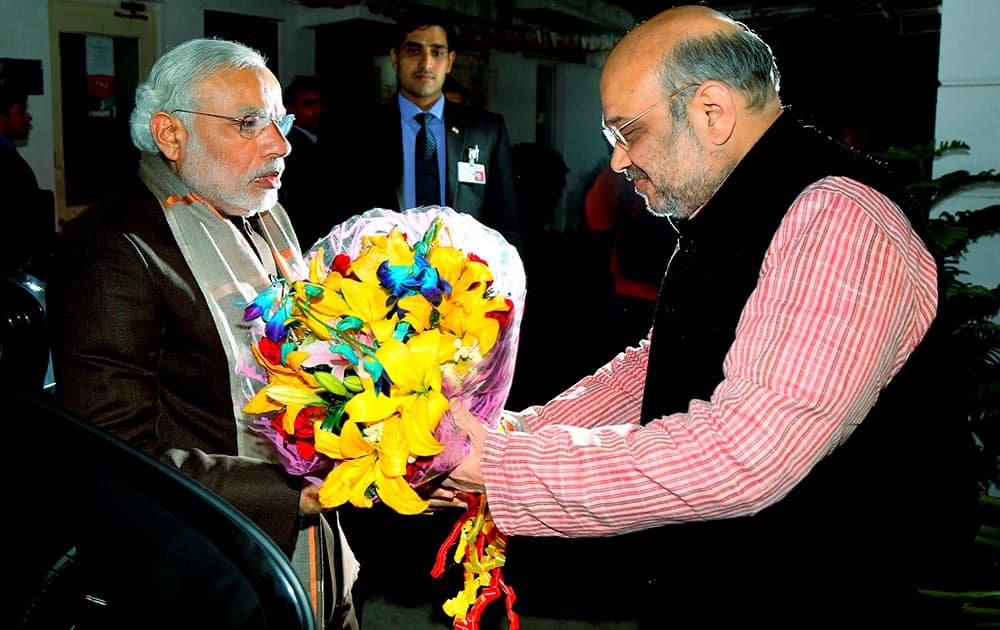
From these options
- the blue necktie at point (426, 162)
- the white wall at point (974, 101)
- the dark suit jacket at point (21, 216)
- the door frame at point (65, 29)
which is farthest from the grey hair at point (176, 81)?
the door frame at point (65, 29)

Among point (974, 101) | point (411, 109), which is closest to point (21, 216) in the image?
point (411, 109)

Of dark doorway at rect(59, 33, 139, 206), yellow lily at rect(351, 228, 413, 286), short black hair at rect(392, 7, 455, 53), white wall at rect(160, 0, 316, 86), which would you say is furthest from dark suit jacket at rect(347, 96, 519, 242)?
white wall at rect(160, 0, 316, 86)

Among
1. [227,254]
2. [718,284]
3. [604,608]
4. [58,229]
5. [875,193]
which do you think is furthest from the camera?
[58,229]

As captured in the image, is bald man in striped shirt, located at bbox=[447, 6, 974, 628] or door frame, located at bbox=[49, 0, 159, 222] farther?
door frame, located at bbox=[49, 0, 159, 222]

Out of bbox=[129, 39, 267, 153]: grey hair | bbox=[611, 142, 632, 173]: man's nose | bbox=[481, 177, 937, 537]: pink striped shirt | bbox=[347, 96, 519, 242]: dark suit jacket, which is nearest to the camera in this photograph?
bbox=[481, 177, 937, 537]: pink striped shirt

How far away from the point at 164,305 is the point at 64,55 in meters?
7.15

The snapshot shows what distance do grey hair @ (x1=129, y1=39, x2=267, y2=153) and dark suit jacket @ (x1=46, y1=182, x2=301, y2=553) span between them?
0.72 ft

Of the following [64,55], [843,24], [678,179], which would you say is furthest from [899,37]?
[678,179]

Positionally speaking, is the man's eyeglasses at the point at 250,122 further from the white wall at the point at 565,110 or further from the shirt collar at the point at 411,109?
the white wall at the point at 565,110

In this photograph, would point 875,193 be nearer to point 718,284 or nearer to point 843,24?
point 718,284

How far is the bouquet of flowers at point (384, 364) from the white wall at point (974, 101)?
334cm

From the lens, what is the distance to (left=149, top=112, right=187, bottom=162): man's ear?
224 cm

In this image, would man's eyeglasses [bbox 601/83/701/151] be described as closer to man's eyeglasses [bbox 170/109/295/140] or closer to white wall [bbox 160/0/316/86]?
man's eyeglasses [bbox 170/109/295/140]

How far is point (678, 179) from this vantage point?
5.80 feet
